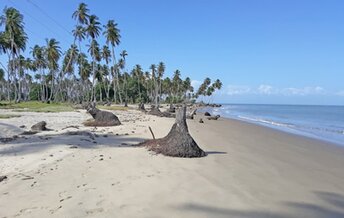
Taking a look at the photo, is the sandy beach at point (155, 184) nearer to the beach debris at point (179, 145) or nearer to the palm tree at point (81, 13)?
the beach debris at point (179, 145)

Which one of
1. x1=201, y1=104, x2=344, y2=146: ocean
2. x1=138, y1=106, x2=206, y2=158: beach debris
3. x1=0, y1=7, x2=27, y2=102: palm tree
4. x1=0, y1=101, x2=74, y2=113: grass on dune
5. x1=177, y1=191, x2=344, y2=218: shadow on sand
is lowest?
x1=201, y1=104, x2=344, y2=146: ocean

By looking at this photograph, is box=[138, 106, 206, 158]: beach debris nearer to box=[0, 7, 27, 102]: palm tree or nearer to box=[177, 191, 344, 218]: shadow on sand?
box=[177, 191, 344, 218]: shadow on sand

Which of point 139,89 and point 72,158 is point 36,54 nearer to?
point 139,89

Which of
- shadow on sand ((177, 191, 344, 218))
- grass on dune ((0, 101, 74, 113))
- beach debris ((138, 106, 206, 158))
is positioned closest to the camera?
shadow on sand ((177, 191, 344, 218))

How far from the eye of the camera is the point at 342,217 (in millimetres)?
5895

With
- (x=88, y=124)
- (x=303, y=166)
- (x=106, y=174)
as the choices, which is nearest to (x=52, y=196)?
(x=106, y=174)

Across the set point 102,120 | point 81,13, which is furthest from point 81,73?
point 102,120

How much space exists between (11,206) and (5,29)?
62.4 m

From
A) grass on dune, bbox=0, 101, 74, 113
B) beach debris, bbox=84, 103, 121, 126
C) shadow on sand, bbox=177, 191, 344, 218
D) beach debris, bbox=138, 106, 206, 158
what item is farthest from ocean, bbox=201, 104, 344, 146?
grass on dune, bbox=0, 101, 74, 113

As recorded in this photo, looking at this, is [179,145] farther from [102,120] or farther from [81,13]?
[81,13]

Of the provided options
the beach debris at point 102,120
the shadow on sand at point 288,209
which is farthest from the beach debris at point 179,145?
the beach debris at point 102,120

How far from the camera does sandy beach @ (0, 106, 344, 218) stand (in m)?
5.80

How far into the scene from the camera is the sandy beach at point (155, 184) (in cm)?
580

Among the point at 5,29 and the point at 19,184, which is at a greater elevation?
the point at 5,29
